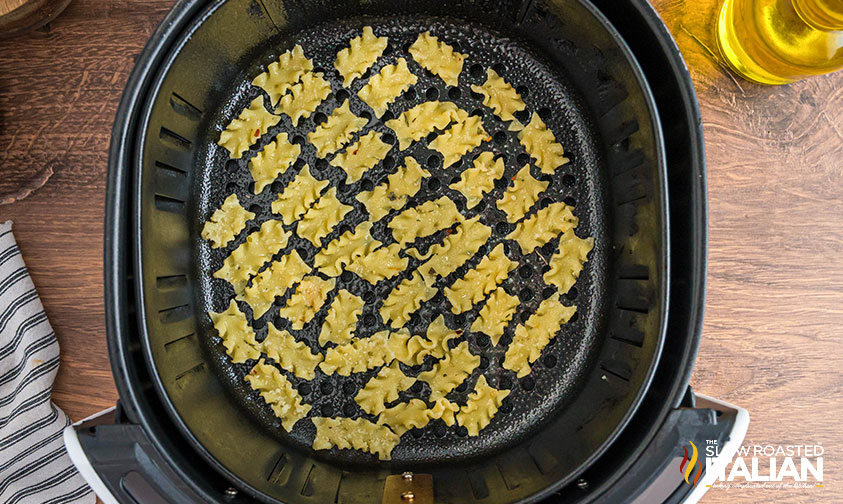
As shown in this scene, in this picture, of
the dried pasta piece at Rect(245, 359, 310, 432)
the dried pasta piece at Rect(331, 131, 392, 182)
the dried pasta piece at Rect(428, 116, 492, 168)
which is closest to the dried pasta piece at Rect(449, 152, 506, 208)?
the dried pasta piece at Rect(428, 116, 492, 168)

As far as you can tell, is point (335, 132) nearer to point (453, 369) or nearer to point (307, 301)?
point (307, 301)

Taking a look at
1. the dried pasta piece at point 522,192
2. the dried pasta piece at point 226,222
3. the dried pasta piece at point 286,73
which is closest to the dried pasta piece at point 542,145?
the dried pasta piece at point 522,192

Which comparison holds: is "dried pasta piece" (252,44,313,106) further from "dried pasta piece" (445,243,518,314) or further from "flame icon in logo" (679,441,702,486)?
"flame icon in logo" (679,441,702,486)

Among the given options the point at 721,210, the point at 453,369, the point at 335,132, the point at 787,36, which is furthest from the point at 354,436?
the point at 787,36

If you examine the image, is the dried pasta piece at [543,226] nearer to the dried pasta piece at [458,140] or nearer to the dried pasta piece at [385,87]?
the dried pasta piece at [458,140]

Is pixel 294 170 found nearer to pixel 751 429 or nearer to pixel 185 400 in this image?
pixel 185 400
